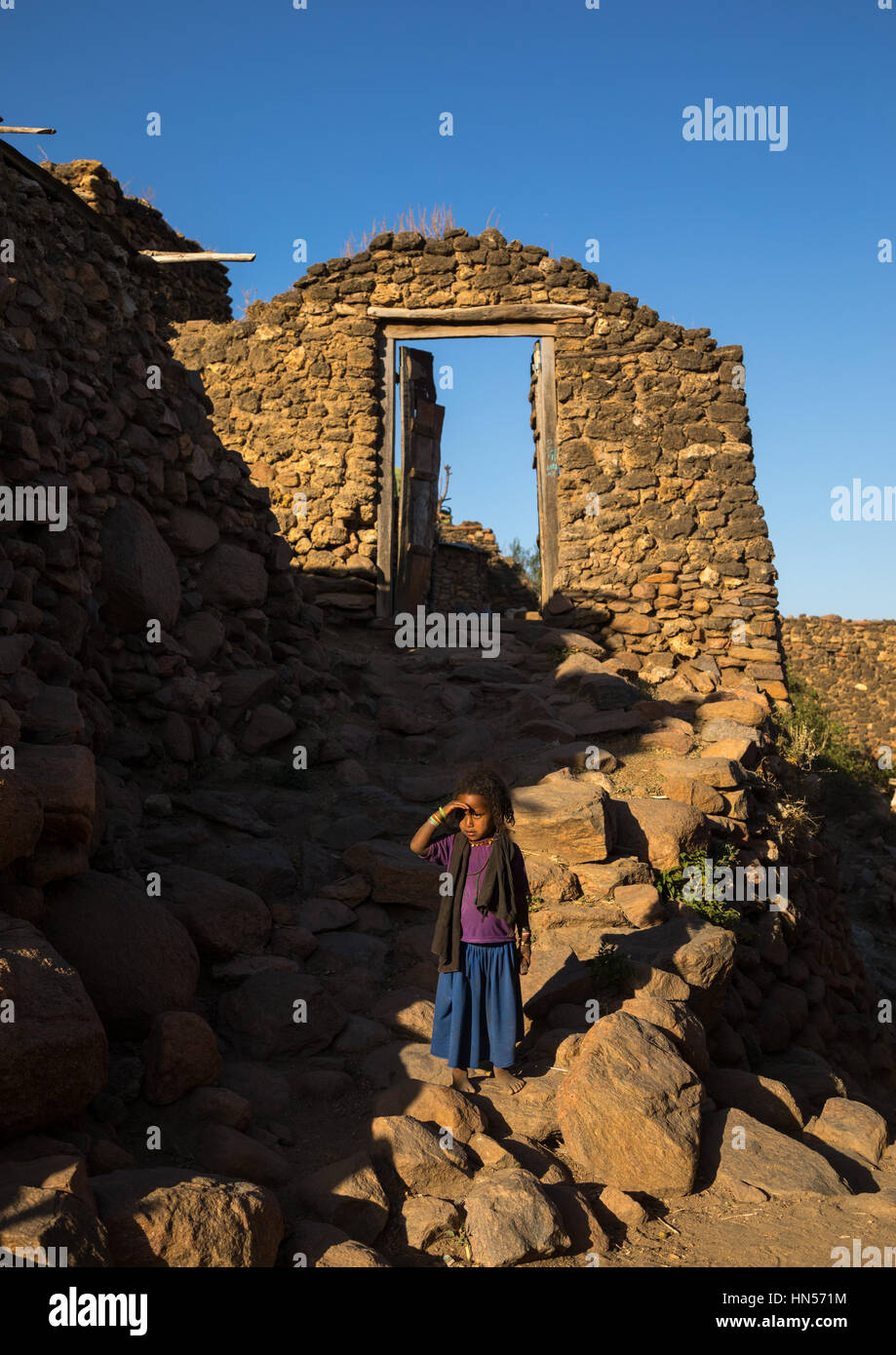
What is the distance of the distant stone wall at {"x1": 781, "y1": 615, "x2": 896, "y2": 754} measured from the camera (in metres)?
20.9

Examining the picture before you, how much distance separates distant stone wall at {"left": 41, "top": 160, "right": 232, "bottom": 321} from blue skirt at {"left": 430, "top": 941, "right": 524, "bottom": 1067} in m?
7.25

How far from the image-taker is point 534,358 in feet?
33.7

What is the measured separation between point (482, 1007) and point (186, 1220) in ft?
5.49

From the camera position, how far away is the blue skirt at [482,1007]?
393 cm

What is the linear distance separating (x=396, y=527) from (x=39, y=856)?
6982mm

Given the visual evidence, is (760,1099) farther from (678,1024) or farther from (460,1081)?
(460,1081)

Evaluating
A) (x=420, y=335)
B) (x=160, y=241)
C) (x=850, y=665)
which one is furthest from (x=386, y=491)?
(x=850, y=665)

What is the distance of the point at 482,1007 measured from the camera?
13.0 feet

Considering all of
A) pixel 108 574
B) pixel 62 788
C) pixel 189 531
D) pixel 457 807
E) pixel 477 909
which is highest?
pixel 189 531

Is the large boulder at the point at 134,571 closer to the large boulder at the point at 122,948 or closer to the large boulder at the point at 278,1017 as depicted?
the large boulder at the point at 122,948

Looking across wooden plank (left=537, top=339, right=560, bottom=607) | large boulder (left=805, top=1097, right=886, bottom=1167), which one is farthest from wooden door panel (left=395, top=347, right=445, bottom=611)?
large boulder (left=805, top=1097, right=886, bottom=1167)

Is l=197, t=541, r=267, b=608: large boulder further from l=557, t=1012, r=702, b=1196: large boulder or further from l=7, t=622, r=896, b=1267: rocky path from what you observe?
l=557, t=1012, r=702, b=1196: large boulder

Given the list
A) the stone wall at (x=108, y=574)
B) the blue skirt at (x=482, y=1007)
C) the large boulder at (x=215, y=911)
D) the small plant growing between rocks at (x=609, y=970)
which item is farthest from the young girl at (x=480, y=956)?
the stone wall at (x=108, y=574)

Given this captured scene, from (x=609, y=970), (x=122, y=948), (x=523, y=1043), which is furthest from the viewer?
(x=609, y=970)
